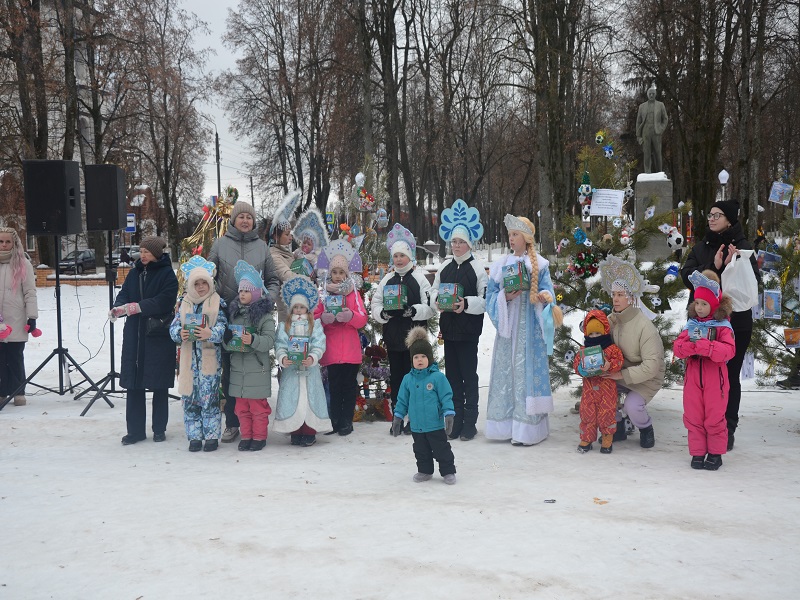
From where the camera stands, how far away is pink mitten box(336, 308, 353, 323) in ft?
24.6

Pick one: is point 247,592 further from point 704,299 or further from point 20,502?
point 704,299

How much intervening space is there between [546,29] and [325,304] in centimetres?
1331

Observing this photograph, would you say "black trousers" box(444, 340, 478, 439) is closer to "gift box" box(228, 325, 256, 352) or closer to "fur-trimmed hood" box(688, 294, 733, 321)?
"gift box" box(228, 325, 256, 352)

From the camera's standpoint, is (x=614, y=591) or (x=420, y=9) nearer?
(x=614, y=591)

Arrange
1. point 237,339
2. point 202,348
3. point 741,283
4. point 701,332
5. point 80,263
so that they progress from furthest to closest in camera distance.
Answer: point 80,263 < point 202,348 < point 237,339 < point 741,283 < point 701,332

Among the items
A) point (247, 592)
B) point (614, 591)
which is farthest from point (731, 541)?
point (247, 592)

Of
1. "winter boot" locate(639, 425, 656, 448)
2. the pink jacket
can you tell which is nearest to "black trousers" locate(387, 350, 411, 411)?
the pink jacket

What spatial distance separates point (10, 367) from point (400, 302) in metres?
4.82

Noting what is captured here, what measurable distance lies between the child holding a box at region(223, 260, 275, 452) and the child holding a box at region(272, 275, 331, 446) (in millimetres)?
164

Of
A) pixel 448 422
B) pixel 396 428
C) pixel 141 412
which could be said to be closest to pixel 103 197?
pixel 141 412

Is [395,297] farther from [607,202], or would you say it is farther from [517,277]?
[607,202]

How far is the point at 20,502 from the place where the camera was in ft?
18.4

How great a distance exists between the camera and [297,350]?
7.11 metres

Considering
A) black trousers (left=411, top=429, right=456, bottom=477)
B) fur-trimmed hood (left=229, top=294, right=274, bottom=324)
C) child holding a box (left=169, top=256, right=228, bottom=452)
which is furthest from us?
fur-trimmed hood (left=229, top=294, right=274, bottom=324)
